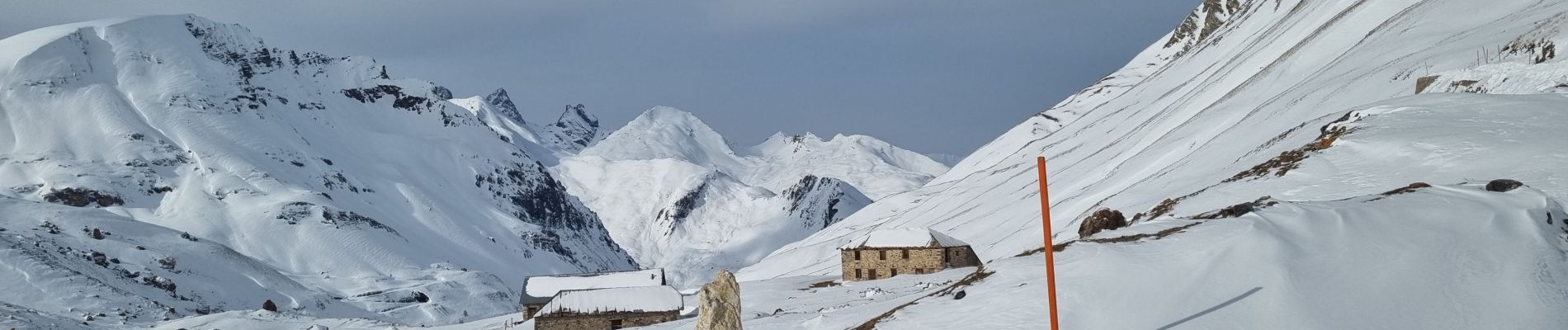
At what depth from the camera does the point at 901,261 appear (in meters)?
67.1

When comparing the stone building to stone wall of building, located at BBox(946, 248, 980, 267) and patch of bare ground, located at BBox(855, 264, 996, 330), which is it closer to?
stone wall of building, located at BBox(946, 248, 980, 267)

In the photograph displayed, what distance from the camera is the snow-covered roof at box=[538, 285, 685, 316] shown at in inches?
→ 2454

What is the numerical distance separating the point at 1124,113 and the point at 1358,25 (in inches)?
1829

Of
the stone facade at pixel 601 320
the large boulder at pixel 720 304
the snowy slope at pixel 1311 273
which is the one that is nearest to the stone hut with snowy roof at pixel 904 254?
the stone facade at pixel 601 320

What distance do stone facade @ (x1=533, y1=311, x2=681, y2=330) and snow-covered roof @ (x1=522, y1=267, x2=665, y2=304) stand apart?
24306 millimetres

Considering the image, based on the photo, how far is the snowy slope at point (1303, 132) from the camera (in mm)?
37219

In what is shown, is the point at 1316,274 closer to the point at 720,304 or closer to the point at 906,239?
the point at 720,304

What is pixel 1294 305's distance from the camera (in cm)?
2177

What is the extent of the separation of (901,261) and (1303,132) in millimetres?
23110

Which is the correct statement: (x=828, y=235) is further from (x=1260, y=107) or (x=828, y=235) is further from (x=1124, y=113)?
(x=1260, y=107)

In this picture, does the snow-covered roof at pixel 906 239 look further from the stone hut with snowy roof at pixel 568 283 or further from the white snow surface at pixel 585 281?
the white snow surface at pixel 585 281

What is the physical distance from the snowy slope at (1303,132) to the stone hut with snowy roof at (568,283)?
1405 centimetres

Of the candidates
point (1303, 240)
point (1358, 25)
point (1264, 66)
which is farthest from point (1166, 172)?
point (1264, 66)

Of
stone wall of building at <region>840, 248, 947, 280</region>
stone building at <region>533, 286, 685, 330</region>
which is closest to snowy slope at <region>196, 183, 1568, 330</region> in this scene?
stone building at <region>533, 286, 685, 330</region>
